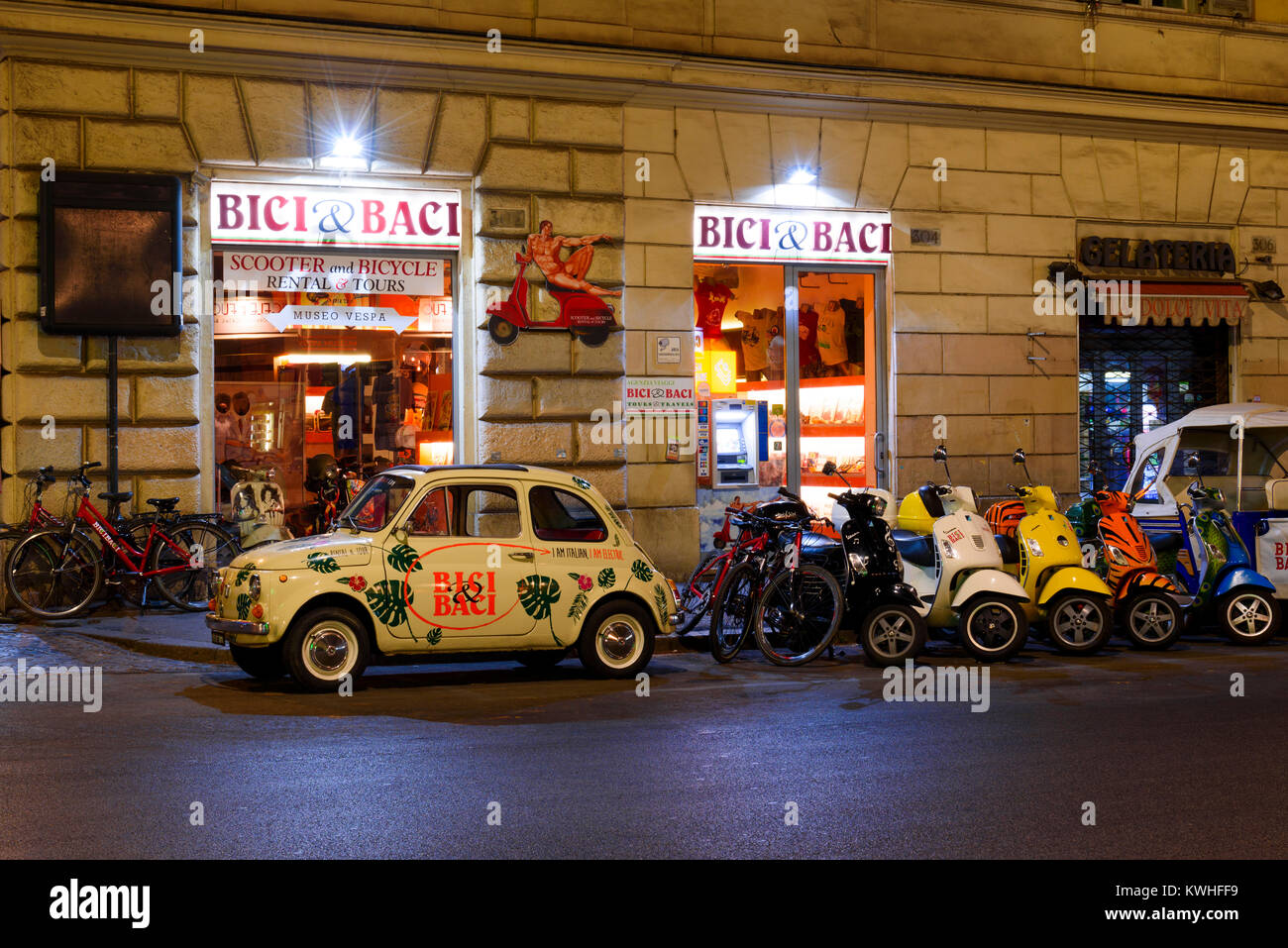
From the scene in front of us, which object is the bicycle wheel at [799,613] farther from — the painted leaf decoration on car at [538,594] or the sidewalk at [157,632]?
the painted leaf decoration on car at [538,594]

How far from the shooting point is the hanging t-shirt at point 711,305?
15656 millimetres

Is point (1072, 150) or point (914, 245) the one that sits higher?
point (1072, 150)

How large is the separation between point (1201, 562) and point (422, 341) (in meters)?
8.15

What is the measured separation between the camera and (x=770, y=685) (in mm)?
9547

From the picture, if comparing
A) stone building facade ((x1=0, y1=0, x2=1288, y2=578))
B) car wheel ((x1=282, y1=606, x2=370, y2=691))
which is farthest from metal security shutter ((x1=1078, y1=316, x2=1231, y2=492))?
car wheel ((x1=282, y1=606, x2=370, y2=691))

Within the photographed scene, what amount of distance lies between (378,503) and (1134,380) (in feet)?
37.8

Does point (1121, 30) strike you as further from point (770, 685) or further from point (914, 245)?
point (770, 685)

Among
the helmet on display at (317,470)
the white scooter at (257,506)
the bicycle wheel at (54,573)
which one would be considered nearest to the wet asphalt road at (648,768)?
the bicycle wheel at (54,573)

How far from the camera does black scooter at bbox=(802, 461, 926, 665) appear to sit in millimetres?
10336

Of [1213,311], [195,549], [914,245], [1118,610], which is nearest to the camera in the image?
[1118,610]

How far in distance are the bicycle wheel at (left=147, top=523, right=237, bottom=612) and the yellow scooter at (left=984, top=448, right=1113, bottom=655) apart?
7175 millimetres

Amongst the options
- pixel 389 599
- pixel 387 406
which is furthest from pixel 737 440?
pixel 389 599

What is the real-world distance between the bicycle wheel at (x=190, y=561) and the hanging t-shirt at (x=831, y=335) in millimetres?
7306
